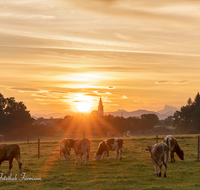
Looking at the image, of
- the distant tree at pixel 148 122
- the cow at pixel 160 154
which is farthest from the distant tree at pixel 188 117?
the cow at pixel 160 154

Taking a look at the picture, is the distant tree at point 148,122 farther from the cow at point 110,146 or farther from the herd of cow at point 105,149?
the herd of cow at point 105,149

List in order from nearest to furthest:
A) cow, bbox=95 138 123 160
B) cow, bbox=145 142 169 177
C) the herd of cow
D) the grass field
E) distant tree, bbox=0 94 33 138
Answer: the grass field → cow, bbox=145 142 169 177 → the herd of cow → cow, bbox=95 138 123 160 → distant tree, bbox=0 94 33 138

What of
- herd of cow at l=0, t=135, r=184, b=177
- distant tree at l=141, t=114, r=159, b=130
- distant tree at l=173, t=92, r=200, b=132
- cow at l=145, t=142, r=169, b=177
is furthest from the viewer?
distant tree at l=141, t=114, r=159, b=130

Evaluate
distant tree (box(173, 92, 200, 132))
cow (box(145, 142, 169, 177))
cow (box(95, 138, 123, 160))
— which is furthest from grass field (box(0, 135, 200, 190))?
distant tree (box(173, 92, 200, 132))

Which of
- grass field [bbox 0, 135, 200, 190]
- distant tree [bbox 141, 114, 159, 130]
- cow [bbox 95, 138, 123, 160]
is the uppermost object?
distant tree [bbox 141, 114, 159, 130]

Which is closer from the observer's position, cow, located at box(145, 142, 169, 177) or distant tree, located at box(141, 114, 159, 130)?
cow, located at box(145, 142, 169, 177)

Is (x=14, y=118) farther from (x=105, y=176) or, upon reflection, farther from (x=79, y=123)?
(x=105, y=176)

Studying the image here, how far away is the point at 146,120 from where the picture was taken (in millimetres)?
123250

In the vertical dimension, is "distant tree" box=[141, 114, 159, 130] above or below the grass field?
above

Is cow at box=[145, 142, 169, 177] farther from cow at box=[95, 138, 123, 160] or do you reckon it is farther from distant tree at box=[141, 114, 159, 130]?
distant tree at box=[141, 114, 159, 130]

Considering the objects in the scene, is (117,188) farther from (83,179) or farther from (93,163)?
(93,163)

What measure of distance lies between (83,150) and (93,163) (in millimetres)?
1457

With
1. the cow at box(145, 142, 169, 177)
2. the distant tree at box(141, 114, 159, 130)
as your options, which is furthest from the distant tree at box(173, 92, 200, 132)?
the cow at box(145, 142, 169, 177)

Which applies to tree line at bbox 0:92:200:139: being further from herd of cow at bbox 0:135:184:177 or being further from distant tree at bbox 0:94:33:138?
herd of cow at bbox 0:135:184:177
